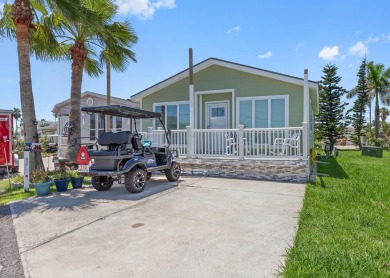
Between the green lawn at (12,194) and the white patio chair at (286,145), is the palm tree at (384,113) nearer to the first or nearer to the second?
the white patio chair at (286,145)

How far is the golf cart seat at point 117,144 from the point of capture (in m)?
6.66

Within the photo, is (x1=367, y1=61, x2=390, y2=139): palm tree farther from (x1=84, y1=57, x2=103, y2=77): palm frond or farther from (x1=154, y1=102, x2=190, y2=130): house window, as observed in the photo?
(x1=84, y1=57, x2=103, y2=77): palm frond

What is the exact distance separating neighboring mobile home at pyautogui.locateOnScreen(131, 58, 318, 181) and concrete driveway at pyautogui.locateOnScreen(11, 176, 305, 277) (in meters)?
2.43

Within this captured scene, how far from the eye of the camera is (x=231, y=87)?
37.2 feet

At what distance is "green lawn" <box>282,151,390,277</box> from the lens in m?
2.95

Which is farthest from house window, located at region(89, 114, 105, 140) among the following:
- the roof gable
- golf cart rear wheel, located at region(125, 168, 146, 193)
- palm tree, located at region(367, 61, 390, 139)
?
palm tree, located at region(367, 61, 390, 139)

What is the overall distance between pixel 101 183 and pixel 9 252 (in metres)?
3.74

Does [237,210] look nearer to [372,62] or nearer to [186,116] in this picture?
[186,116]

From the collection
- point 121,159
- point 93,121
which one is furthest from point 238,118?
point 93,121

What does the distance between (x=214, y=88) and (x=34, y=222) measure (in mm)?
8534

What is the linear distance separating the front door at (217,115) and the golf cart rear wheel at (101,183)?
562cm

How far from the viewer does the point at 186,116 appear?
12109mm

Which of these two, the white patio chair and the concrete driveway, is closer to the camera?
the concrete driveway

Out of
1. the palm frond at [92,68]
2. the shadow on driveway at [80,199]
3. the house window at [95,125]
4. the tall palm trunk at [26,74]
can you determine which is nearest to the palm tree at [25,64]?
the tall palm trunk at [26,74]
